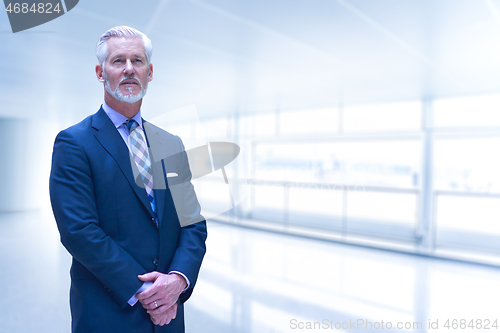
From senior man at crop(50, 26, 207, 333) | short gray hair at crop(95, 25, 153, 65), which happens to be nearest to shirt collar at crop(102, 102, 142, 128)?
senior man at crop(50, 26, 207, 333)

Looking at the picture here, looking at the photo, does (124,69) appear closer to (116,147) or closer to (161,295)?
(116,147)

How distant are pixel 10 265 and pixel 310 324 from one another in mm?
3767

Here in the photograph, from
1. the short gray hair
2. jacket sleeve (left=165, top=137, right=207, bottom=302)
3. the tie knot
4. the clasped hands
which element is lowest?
the clasped hands

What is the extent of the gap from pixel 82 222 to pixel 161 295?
33cm

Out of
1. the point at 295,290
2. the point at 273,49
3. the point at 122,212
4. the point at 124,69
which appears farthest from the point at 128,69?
the point at 295,290

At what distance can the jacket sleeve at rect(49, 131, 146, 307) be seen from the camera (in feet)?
2.98

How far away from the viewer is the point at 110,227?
39.2 inches

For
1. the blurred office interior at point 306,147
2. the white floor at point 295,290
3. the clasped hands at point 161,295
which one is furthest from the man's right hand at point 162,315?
the white floor at point 295,290

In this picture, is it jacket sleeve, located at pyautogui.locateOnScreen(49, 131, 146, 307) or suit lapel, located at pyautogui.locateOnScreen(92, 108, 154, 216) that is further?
suit lapel, located at pyautogui.locateOnScreen(92, 108, 154, 216)

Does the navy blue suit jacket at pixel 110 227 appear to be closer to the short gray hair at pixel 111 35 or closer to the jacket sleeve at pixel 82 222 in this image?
the jacket sleeve at pixel 82 222

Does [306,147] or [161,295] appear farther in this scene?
[306,147]

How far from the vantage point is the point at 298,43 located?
283 centimetres

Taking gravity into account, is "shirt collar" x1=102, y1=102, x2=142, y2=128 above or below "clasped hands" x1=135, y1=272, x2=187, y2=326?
above

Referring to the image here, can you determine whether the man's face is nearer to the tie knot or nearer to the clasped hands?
the tie knot
